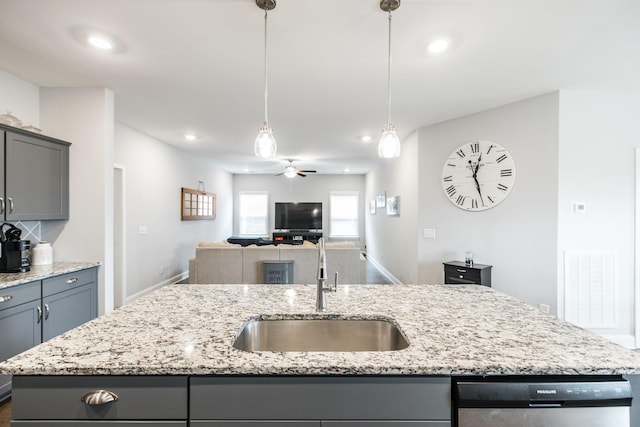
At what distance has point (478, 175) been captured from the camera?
3684 millimetres

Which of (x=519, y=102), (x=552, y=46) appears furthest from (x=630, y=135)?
(x=552, y=46)

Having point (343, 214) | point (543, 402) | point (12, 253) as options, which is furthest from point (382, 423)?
point (343, 214)

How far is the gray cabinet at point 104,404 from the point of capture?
0.94 meters

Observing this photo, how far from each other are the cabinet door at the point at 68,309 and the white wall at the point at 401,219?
151 inches

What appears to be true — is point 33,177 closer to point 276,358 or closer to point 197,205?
point 276,358

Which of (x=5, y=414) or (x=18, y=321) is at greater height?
(x=18, y=321)

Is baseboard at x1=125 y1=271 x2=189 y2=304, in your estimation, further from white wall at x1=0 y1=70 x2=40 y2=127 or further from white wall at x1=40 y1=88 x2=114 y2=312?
white wall at x1=0 y1=70 x2=40 y2=127

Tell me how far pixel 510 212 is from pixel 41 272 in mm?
4585

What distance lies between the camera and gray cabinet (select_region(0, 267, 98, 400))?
6.58 ft

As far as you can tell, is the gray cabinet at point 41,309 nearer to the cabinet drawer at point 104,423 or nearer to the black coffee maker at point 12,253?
the black coffee maker at point 12,253

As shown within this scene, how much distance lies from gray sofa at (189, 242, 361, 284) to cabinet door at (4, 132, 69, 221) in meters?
1.90

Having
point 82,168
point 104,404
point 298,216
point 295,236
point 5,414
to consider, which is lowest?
point 5,414

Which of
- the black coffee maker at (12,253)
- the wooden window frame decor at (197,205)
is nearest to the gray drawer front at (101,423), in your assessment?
the black coffee maker at (12,253)

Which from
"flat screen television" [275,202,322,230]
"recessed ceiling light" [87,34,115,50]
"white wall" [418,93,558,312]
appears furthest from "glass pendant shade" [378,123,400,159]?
"flat screen television" [275,202,322,230]
